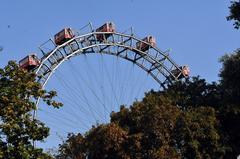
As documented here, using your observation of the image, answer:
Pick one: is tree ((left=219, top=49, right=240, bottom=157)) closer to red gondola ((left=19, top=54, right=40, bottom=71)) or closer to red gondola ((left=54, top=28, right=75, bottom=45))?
red gondola ((left=54, top=28, right=75, bottom=45))

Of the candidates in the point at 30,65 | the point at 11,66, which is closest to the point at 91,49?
the point at 30,65

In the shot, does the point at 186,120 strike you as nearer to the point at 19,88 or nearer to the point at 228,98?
the point at 228,98

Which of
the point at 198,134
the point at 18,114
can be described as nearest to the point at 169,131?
the point at 198,134

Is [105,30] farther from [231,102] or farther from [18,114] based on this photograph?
[18,114]

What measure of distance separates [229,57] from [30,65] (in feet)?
59.1

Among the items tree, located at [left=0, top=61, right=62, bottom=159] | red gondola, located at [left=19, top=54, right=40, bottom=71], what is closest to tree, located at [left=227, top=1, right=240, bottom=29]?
tree, located at [left=0, top=61, right=62, bottom=159]

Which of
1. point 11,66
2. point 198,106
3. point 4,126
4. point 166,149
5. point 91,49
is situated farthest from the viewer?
point 91,49

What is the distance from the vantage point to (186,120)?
4197cm

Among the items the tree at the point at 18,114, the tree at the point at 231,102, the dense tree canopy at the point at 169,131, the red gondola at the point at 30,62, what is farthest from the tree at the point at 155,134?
the tree at the point at 18,114

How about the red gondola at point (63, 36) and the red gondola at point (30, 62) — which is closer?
the red gondola at point (30, 62)

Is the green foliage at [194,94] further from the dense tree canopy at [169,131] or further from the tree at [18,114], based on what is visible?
the tree at [18,114]

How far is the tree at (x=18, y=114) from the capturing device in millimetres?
19812

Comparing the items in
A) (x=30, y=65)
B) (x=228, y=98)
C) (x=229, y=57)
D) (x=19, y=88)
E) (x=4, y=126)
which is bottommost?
(x=4, y=126)

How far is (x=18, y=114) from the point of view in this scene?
20.4 m
